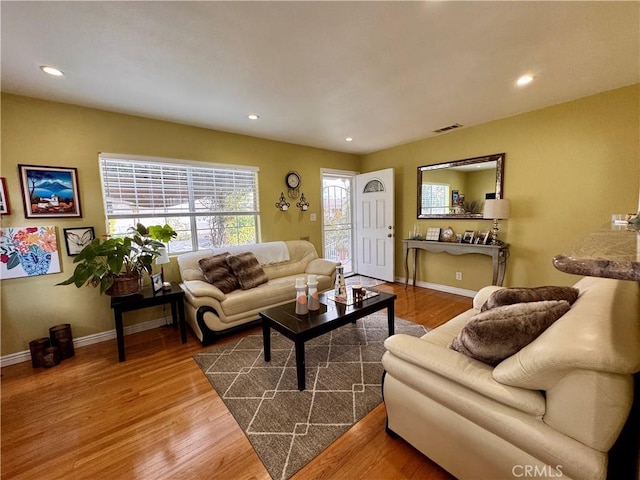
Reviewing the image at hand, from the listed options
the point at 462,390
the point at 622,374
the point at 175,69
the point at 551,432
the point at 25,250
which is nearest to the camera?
the point at 622,374

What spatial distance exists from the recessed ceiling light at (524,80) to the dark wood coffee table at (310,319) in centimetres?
228

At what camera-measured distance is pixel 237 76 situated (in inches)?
84.1

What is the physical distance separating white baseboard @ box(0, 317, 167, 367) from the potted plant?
2.20 feet

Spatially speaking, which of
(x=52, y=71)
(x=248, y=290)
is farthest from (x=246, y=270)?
(x=52, y=71)

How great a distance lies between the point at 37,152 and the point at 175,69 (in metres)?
1.68

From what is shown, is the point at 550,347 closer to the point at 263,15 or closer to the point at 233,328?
the point at 263,15

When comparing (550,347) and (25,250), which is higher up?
(25,250)

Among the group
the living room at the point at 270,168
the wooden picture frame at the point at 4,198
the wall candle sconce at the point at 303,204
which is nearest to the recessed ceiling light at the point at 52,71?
the living room at the point at 270,168

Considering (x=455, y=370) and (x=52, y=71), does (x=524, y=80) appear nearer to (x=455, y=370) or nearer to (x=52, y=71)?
(x=455, y=370)

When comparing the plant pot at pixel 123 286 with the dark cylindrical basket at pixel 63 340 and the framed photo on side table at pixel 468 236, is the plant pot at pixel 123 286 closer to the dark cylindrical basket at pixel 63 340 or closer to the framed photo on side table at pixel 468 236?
the dark cylindrical basket at pixel 63 340

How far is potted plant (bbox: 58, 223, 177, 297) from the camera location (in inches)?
89.3

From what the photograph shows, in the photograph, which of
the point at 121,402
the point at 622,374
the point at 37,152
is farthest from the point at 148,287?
the point at 622,374

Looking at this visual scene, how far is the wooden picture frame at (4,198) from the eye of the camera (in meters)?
2.29

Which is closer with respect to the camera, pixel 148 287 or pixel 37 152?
pixel 37 152
